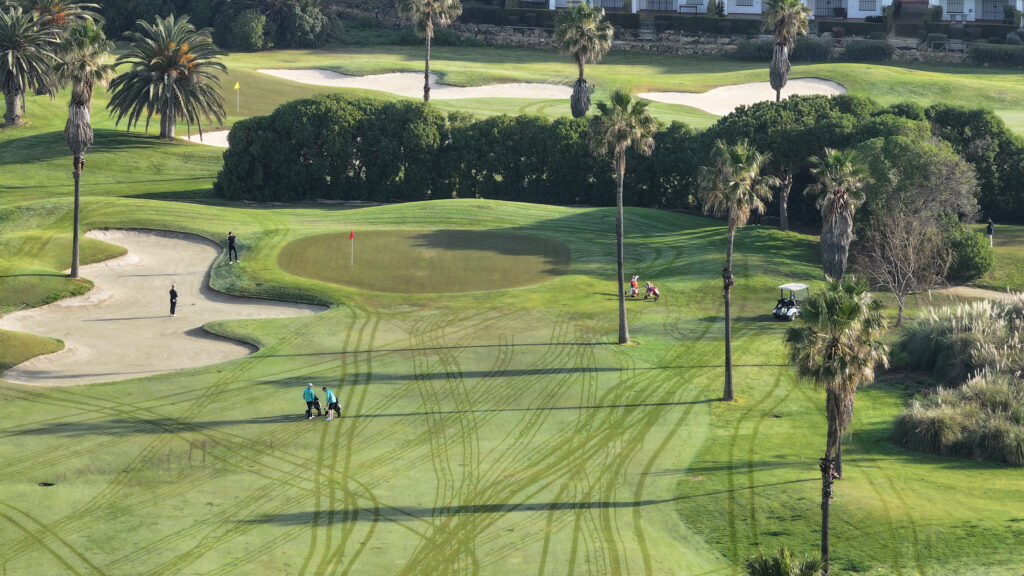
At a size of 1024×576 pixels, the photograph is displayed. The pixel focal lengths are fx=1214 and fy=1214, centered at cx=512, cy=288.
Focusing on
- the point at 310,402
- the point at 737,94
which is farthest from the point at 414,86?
the point at 310,402

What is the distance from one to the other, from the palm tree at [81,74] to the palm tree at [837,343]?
41822 millimetres

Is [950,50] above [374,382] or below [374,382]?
above

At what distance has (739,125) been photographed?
84.2 meters

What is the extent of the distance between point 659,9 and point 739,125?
214ft

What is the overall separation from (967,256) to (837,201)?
1663 cm

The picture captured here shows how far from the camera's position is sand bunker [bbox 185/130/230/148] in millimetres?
105438

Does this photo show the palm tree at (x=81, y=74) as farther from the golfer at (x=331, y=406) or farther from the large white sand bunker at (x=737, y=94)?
the large white sand bunker at (x=737, y=94)

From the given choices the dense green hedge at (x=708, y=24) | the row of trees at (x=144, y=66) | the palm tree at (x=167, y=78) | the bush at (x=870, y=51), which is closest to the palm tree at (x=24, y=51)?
the row of trees at (x=144, y=66)

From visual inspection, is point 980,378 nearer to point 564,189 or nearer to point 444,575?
point 444,575

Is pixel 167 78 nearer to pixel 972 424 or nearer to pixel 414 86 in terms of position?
pixel 414 86

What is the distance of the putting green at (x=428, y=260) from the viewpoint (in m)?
67.6

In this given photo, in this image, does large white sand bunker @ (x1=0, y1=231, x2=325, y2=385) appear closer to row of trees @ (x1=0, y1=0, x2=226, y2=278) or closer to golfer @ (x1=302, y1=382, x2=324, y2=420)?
golfer @ (x1=302, y1=382, x2=324, y2=420)

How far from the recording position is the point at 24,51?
9575cm

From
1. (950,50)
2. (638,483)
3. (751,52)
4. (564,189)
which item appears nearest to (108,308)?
(638,483)
